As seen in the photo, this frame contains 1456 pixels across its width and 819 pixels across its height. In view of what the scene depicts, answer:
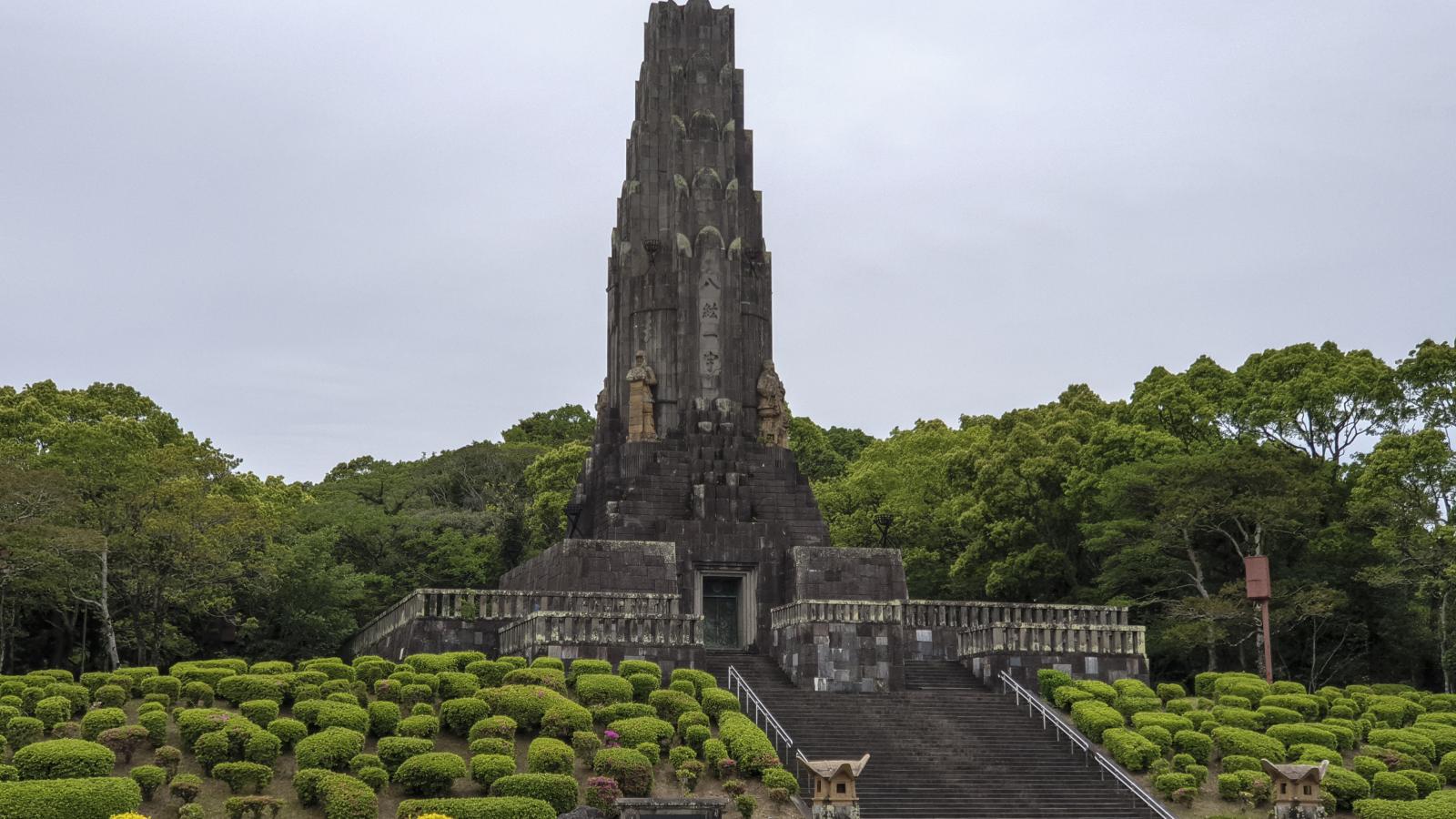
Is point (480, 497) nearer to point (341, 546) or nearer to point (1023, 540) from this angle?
point (341, 546)

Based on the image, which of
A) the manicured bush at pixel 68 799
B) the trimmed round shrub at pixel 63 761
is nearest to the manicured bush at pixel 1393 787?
the manicured bush at pixel 68 799

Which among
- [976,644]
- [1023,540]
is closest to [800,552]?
[976,644]

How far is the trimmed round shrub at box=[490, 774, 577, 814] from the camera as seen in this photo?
24.9 m

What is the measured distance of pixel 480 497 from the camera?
7056cm

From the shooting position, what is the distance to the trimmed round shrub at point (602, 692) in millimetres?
30156

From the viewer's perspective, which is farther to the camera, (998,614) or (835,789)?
(998,614)

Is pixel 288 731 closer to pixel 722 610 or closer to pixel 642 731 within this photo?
pixel 642 731

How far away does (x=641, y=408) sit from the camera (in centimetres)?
4184

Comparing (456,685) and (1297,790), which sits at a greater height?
(456,685)

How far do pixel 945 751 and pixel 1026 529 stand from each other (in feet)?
64.7

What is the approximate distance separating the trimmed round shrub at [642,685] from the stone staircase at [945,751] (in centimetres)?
270

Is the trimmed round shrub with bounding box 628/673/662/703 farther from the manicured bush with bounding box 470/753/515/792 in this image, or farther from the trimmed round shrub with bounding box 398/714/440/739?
the manicured bush with bounding box 470/753/515/792

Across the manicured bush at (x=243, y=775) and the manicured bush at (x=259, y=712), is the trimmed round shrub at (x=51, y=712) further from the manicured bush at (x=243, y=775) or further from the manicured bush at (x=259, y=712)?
the manicured bush at (x=243, y=775)

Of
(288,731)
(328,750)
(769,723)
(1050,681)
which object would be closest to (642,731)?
(769,723)
